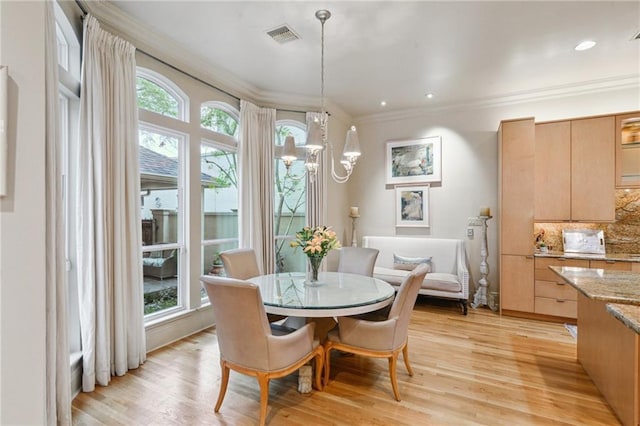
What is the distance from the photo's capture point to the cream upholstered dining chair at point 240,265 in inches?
120

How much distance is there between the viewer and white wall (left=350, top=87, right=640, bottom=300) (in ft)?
15.0

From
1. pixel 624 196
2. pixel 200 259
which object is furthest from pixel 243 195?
pixel 624 196

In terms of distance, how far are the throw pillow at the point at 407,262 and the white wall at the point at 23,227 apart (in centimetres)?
445

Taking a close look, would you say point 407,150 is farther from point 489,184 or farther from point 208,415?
point 208,415

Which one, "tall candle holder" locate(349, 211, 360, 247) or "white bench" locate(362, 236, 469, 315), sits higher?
"tall candle holder" locate(349, 211, 360, 247)

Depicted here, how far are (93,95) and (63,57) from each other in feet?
1.22

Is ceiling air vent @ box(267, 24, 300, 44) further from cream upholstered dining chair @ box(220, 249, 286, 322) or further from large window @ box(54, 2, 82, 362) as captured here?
cream upholstered dining chair @ box(220, 249, 286, 322)

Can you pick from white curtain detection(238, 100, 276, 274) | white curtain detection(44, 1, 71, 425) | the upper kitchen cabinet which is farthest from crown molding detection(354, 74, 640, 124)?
white curtain detection(44, 1, 71, 425)

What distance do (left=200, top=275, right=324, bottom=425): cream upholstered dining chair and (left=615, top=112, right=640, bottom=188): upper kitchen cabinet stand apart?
4473mm

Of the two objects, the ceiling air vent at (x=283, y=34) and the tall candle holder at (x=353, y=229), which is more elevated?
the ceiling air vent at (x=283, y=34)

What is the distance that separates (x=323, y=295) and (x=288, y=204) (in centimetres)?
271

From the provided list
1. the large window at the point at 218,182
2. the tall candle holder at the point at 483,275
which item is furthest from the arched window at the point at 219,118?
the tall candle holder at the point at 483,275

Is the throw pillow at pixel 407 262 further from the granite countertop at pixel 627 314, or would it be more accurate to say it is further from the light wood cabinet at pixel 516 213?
the granite countertop at pixel 627 314

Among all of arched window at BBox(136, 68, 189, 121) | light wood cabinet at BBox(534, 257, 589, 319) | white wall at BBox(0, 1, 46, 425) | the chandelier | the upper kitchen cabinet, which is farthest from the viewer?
light wood cabinet at BBox(534, 257, 589, 319)
